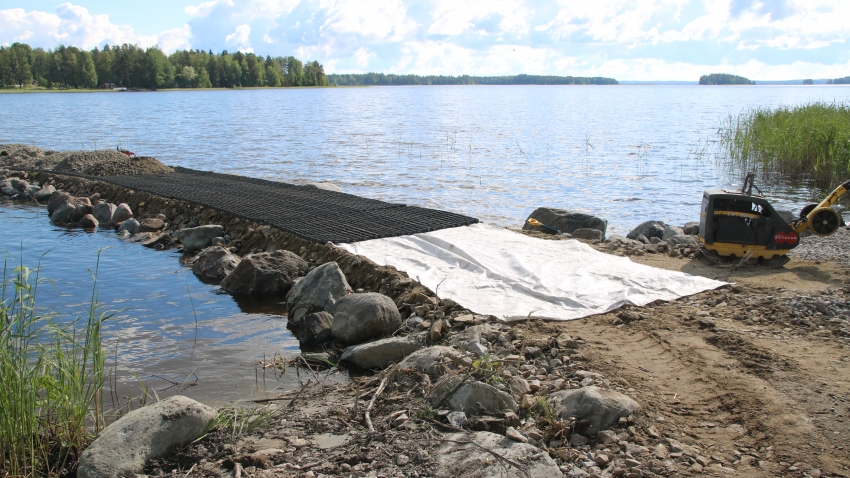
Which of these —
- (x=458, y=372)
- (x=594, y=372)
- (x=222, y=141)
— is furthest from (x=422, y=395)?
(x=222, y=141)

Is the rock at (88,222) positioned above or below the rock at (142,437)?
below

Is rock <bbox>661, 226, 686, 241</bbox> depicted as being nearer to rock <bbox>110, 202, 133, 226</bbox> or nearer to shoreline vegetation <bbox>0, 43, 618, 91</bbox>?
rock <bbox>110, 202, 133, 226</bbox>

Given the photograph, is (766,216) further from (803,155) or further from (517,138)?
(517,138)

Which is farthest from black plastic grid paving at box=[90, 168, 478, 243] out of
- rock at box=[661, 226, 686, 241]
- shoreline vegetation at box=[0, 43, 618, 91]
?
shoreline vegetation at box=[0, 43, 618, 91]

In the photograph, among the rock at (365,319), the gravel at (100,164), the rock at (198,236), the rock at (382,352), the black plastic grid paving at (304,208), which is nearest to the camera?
the rock at (382,352)

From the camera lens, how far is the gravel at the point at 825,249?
26.7ft

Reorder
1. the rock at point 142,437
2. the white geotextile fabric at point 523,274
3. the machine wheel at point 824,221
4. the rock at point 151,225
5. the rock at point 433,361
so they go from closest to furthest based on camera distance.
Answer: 1. the rock at point 142,437
2. the rock at point 433,361
3. the white geotextile fabric at point 523,274
4. the machine wheel at point 824,221
5. the rock at point 151,225

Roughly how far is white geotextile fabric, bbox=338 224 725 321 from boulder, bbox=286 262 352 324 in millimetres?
842

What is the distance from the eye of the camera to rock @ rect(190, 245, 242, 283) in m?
8.45

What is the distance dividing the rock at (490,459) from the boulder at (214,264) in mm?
5512

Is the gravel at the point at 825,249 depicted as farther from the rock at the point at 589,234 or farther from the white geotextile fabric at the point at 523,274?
the rock at the point at 589,234

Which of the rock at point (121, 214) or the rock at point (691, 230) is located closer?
the rock at point (691, 230)

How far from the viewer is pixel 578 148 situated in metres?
26.1

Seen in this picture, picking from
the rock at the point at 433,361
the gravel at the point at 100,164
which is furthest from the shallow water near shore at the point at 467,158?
the rock at the point at 433,361
